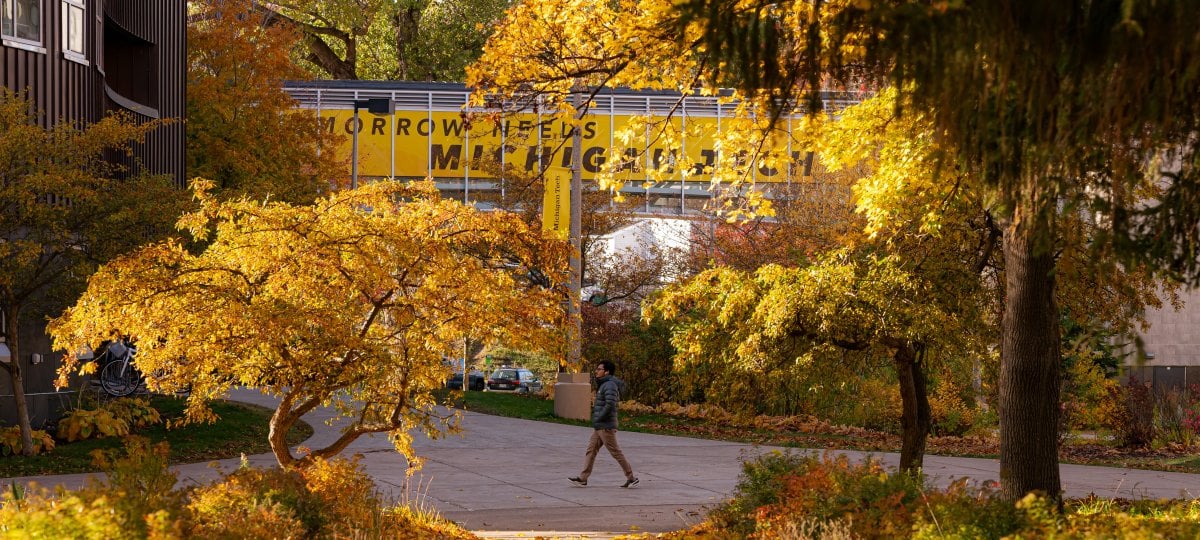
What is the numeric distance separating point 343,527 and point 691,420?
19.5 meters

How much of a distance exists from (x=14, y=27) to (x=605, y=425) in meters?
10.7

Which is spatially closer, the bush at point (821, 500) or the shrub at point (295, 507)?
the shrub at point (295, 507)

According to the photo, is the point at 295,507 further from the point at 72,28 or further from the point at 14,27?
the point at 72,28

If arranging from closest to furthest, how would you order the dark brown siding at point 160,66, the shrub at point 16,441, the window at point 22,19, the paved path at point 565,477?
the paved path at point 565,477 < the shrub at point 16,441 < the window at point 22,19 < the dark brown siding at point 160,66

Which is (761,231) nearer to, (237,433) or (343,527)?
(237,433)

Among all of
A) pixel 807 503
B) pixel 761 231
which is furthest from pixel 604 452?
pixel 761 231

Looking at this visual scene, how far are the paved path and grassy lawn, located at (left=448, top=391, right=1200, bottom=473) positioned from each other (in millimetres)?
1058

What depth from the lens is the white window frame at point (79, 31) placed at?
66.8ft

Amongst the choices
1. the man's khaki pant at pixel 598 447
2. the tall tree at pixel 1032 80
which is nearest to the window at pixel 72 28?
the man's khaki pant at pixel 598 447

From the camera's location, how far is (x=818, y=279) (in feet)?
40.7

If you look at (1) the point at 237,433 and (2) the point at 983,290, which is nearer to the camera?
(2) the point at 983,290

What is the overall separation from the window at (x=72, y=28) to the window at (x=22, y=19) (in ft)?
2.46

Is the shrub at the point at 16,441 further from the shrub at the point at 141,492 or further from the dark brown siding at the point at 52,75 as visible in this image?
the shrub at the point at 141,492

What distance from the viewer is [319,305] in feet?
34.1
